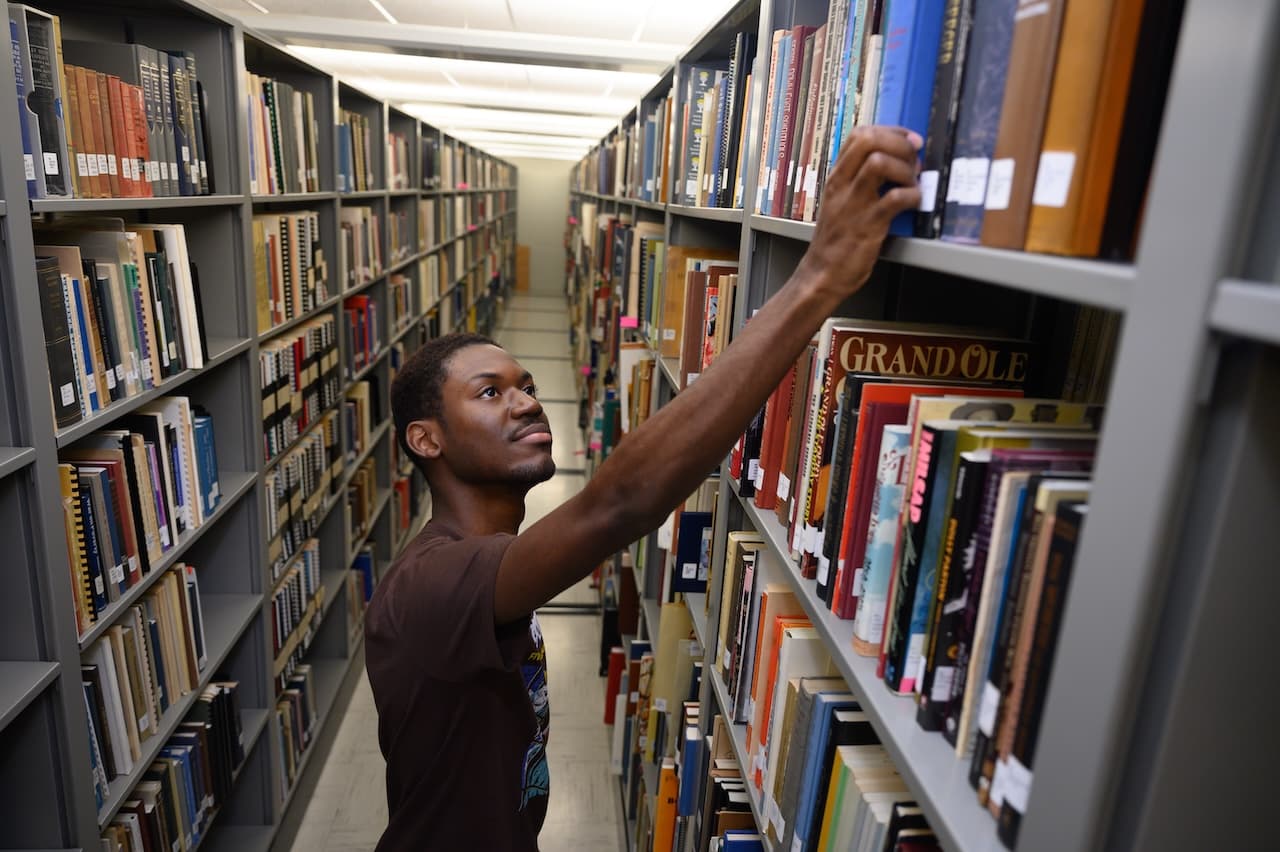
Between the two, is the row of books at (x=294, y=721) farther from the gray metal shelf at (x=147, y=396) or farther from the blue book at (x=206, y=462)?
the gray metal shelf at (x=147, y=396)

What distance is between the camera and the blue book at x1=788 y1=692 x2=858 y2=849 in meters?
0.95

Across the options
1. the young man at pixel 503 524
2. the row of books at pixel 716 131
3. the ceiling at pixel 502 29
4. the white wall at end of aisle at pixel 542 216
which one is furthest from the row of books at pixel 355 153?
the white wall at end of aisle at pixel 542 216

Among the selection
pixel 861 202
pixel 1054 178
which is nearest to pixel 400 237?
pixel 861 202

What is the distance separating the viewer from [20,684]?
1.29m

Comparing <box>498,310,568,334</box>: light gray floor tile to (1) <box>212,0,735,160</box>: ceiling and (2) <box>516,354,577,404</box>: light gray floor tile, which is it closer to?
(2) <box>516,354,577,404</box>: light gray floor tile

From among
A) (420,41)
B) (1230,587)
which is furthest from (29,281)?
(420,41)

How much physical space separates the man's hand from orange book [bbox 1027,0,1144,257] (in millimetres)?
179

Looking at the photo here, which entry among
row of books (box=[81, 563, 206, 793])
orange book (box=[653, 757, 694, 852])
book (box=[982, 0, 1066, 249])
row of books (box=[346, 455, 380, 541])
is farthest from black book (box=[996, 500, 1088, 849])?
row of books (box=[346, 455, 380, 541])

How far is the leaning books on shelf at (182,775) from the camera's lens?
62.2 inches

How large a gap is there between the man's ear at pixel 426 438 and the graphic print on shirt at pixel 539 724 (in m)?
0.34

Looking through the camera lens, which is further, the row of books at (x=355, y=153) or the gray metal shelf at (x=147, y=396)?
the row of books at (x=355, y=153)

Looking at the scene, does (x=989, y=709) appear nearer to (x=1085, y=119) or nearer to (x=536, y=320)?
(x=1085, y=119)

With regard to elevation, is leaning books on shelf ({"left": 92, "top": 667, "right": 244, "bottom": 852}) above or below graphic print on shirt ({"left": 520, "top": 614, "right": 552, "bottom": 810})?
below

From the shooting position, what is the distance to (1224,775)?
0.52 metres
